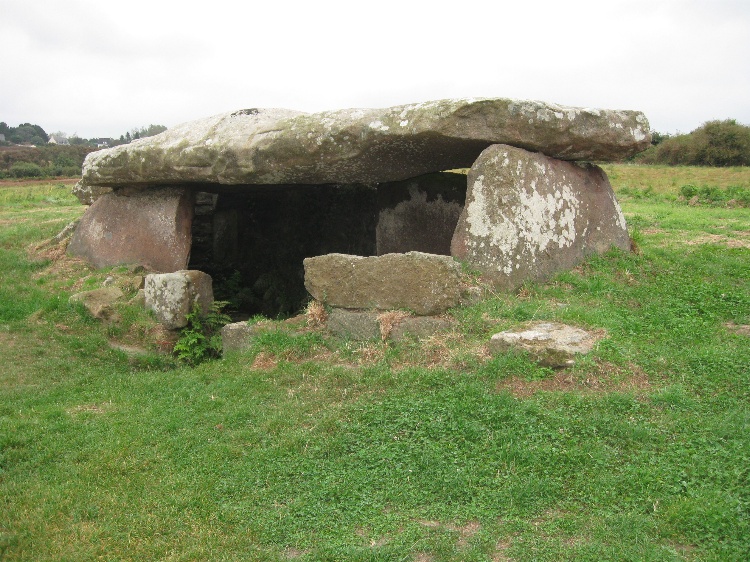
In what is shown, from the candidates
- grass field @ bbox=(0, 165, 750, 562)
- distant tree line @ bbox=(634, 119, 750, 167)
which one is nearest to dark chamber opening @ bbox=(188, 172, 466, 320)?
grass field @ bbox=(0, 165, 750, 562)

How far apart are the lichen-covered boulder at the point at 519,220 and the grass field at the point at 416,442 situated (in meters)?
0.30

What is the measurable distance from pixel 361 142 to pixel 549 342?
354 cm

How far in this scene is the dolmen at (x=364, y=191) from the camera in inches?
295

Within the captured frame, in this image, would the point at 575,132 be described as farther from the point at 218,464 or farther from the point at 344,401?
the point at 218,464

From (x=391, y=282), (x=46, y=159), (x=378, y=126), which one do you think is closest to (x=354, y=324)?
(x=391, y=282)

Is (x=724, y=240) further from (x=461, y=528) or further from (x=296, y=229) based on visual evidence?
(x=461, y=528)

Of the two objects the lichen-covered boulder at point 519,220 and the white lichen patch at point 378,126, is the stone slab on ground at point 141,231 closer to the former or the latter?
the white lichen patch at point 378,126

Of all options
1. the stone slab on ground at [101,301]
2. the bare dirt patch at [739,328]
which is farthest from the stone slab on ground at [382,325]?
the stone slab on ground at [101,301]

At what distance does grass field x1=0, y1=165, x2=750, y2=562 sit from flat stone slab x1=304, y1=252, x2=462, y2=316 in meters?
0.43

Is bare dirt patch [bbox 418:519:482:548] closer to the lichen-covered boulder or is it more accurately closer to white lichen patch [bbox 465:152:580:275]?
the lichen-covered boulder

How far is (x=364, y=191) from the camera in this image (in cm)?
1141

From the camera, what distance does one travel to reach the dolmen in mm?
7492

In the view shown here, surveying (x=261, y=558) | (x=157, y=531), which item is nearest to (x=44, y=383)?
(x=157, y=531)

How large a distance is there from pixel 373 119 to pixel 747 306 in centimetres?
432
